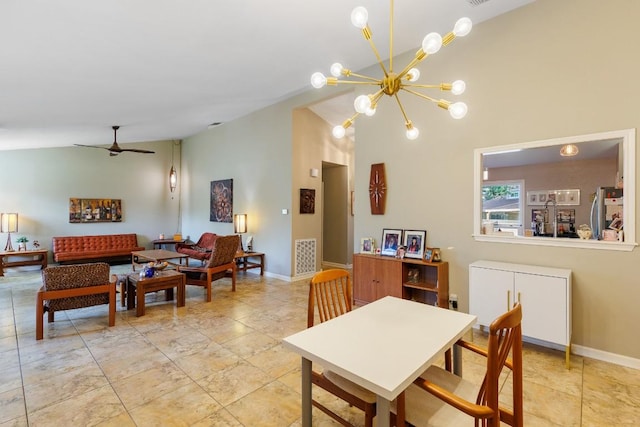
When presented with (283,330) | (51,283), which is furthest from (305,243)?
(51,283)

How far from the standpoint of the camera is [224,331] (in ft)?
11.4

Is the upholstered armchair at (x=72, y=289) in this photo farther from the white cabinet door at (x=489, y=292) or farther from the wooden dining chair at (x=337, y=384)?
the white cabinet door at (x=489, y=292)

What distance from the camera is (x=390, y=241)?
4258 mm

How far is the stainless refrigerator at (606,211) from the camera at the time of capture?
286 cm

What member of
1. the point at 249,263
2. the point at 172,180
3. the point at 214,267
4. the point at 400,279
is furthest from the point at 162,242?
the point at 400,279

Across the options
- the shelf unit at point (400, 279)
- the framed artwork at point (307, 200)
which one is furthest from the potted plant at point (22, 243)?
the shelf unit at point (400, 279)

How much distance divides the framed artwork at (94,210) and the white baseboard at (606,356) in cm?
951

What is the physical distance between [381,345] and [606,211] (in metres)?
2.93

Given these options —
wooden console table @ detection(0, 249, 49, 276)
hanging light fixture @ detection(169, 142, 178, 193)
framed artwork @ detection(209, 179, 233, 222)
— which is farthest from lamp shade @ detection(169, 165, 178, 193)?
wooden console table @ detection(0, 249, 49, 276)

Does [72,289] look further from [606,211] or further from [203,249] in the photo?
[606,211]

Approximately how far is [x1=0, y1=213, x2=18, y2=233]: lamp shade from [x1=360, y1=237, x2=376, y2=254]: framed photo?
24.6 feet

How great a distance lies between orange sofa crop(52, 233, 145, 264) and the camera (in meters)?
6.94

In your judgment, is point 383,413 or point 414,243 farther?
point 414,243

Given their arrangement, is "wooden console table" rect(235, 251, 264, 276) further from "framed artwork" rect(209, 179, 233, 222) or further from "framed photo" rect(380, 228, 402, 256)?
"framed photo" rect(380, 228, 402, 256)
